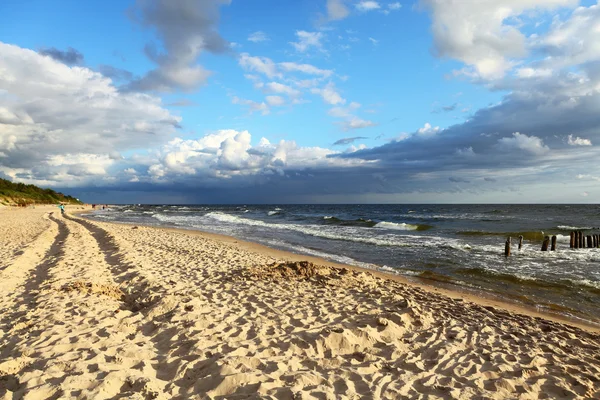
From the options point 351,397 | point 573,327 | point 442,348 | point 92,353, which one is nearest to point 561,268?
point 573,327

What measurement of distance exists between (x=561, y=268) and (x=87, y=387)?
55.2 ft

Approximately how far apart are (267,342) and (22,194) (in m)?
91.4

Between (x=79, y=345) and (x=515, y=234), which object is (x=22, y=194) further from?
(x=515, y=234)

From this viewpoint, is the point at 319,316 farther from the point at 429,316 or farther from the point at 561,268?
the point at 561,268

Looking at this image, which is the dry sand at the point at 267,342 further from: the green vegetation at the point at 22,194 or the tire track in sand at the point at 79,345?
the green vegetation at the point at 22,194

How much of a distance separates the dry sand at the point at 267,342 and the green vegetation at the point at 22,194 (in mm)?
65230

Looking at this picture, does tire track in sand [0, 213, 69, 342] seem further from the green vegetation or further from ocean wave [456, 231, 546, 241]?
the green vegetation

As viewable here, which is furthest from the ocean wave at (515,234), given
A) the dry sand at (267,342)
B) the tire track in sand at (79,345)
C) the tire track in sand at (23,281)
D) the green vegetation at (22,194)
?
the green vegetation at (22,194)

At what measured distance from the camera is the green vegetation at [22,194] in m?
61.4

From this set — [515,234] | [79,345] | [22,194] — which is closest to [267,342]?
[79,345]

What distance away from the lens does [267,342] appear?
5.34 metres

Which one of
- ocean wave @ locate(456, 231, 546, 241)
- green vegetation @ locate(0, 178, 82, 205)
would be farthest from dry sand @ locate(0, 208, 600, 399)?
green vegetation @ locate(0, 178, 82, 205)

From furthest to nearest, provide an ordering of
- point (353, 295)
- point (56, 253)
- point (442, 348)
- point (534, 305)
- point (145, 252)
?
1. point (145, 252)
2. point (56, 253)
3. point (534, 305)
4. point (353, 295)
5. point (442, 348)

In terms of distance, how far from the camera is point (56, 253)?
12492 millimetres
